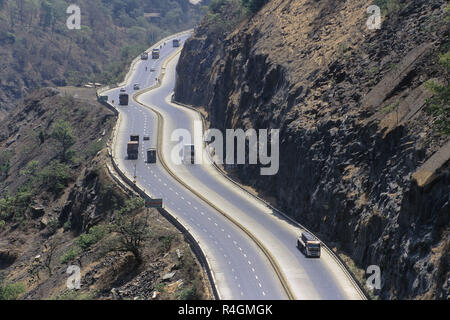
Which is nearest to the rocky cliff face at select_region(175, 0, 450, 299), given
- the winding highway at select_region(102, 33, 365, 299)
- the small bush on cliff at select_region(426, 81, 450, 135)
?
the small bush on cliff at select_region(426, 81, 450, 135)

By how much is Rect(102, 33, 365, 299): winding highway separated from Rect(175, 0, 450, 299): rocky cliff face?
2948 millimetres

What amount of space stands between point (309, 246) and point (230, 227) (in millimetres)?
10721

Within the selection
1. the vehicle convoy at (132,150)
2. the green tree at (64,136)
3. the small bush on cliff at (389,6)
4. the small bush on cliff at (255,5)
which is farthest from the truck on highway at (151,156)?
the small bush on cliff at (389,6)

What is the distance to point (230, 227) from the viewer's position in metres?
62.0

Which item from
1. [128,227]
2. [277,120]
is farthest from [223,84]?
[128,227]

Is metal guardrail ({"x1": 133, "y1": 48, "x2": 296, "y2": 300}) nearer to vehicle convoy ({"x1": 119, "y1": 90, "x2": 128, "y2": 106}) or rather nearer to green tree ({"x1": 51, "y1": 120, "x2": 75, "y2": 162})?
vehicle convoy ({"x1": 119, "y1": 90, "x2": 128, "y2": 106})

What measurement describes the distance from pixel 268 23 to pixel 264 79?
41.9 feet

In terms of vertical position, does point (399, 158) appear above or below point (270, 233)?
above

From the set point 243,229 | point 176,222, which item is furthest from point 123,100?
point 243,229

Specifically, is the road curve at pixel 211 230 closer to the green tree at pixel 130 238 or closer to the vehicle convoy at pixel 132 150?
the vehicle convoy at pixel 132 150

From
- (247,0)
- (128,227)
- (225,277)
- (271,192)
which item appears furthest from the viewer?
(247,0)

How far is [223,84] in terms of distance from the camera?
9350 cm

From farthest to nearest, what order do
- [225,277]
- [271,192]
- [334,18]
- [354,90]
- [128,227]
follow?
[334,18] < [271,192] < [354,90] < [128,227] < [225,277]

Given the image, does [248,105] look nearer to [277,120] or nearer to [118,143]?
[277,120]
